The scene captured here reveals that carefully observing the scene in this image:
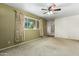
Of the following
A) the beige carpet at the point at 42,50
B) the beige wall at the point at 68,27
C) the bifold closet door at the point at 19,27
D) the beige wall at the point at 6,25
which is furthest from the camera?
the beige wall at the point at 68,27

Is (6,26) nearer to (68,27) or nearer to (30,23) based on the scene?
(30,23)

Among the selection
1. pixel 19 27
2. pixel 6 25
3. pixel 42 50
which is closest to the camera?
pixel 42 50

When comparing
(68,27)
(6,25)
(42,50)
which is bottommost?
(42,50)

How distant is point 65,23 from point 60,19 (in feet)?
2.63

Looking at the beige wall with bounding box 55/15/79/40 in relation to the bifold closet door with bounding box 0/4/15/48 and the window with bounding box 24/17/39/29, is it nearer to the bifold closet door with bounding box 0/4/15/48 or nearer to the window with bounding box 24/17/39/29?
the window with bounding box 24/17/39/29

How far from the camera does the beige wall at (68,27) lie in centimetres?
749

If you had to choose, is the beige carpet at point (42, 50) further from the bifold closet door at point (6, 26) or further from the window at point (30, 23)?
the window at point (30, 23)

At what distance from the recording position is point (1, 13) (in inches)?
158

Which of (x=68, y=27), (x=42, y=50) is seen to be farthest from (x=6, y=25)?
(x=68, y=27)

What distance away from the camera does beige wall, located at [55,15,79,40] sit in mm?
7491

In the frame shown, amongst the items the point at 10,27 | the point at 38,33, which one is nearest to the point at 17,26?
the point at 10,27

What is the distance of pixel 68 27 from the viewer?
8094 millimetres

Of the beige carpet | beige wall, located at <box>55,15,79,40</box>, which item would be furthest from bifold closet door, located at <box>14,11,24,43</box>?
beige wall, located at <box>55,15,79,40</box>

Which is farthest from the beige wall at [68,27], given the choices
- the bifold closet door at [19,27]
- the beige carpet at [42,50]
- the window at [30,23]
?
the bifold closet door at [19,27]
